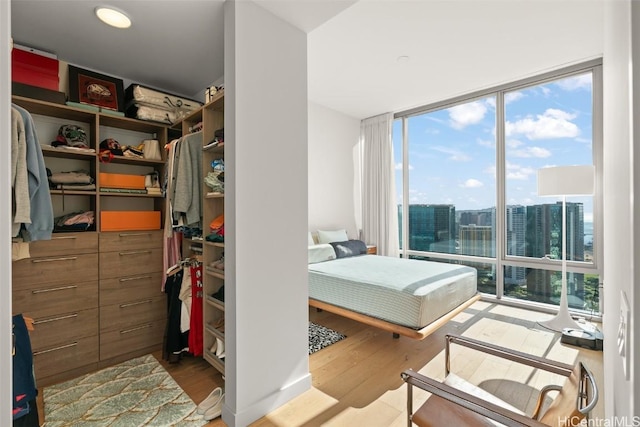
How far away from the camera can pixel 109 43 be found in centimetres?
230

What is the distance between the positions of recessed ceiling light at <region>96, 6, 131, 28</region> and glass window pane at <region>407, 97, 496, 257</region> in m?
4.17

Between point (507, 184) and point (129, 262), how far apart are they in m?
4.57

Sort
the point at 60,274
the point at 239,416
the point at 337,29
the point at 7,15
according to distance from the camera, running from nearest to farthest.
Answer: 1. the point at 7,15
2. the point at 239,416
3. the point at 60,274
4. the point at 337,29

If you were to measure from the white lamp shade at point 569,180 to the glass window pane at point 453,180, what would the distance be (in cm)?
105

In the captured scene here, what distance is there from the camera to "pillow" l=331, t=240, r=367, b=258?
416cm

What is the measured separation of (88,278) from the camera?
7.49 ft

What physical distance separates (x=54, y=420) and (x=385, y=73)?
4312 mm

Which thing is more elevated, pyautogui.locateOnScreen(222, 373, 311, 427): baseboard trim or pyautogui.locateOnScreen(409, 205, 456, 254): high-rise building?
pyautogui.locateOnScreen(409, 205, 456, 254): high-rise building

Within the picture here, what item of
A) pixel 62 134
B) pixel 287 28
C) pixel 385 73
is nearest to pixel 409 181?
pixel 385 73

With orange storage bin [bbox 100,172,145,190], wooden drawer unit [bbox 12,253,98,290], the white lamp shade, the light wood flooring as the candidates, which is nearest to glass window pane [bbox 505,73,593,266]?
the white lamp shade

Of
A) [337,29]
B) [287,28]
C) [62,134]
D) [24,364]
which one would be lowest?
[24,364]

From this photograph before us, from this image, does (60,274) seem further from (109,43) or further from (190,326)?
(109,43)

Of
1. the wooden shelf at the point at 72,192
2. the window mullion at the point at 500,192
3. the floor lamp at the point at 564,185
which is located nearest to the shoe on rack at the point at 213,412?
the wooden shelf at the point at 72,192

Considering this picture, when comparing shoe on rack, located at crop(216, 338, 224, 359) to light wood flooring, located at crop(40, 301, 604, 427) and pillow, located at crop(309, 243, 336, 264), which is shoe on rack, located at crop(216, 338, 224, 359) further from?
pillow, located at crop(309, 243, 336, 264)
